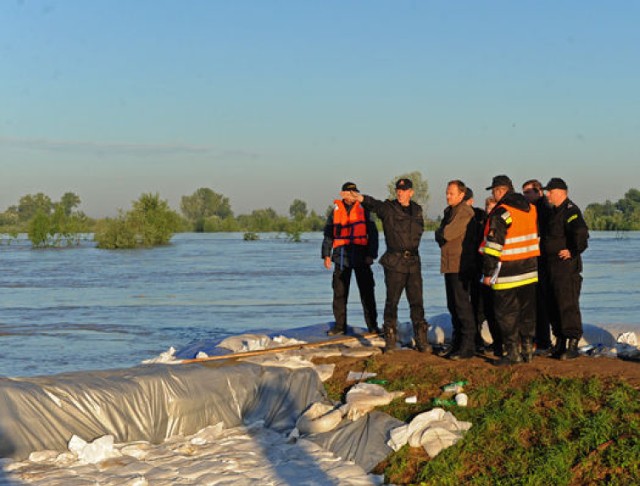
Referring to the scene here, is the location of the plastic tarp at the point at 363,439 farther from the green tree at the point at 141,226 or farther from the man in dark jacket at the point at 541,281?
the green tree at the point at 141,226

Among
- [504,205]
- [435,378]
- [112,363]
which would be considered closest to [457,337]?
[435,378]

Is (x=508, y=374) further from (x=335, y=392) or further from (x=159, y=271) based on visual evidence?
(x=159, y=271)

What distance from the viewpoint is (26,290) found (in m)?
24.0

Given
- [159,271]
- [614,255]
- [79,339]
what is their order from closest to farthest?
[79,339] < [159,271] < [614,255]

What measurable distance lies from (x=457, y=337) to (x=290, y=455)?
250cm

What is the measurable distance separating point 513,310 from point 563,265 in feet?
2.35

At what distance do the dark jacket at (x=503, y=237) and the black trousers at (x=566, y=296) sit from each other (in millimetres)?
424

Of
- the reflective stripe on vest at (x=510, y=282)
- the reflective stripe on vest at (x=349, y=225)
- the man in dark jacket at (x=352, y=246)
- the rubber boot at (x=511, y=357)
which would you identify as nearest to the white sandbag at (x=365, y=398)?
the rubber boot at (x=511, y=357)

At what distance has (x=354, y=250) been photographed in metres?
8.95

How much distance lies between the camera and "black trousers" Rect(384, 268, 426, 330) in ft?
25.9

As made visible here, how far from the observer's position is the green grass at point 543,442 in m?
4.99

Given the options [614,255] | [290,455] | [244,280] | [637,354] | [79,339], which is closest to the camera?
[290,455]

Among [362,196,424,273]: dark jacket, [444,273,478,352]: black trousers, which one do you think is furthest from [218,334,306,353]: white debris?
[444,273,478,352]: black trousers

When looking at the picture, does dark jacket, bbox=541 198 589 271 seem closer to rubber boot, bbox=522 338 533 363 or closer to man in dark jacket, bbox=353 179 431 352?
rubber boot, bbox=522 338 533 363
